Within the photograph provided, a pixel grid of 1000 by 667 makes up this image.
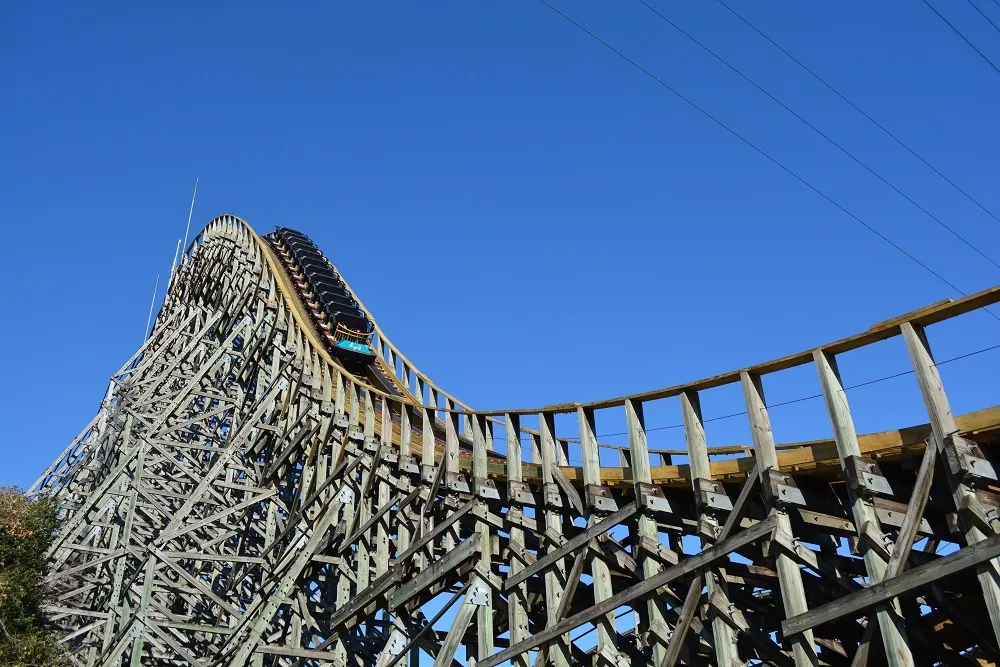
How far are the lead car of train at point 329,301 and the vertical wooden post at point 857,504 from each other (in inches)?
630

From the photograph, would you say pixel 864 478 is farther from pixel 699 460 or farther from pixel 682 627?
pixel 682 627

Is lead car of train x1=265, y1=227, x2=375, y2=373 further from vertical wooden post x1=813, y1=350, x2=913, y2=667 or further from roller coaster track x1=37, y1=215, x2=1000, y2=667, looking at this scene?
vertical wooden post x1=813, y1=350, x2=913, y2=667

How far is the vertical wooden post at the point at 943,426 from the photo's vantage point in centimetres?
543

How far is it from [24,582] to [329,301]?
39.7 ft

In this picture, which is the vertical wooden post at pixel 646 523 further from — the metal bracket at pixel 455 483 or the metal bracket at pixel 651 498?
the metal bracket at pixel 455 483

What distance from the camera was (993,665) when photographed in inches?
328

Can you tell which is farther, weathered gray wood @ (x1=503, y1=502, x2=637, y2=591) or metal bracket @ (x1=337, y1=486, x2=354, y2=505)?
metal bracket @ (x1=337, y1=486, x2=354, y2=505)

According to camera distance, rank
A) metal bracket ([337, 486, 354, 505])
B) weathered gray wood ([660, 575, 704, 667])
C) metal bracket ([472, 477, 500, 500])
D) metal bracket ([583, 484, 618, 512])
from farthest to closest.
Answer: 1. metal bracket ([337, 486, 354, 505])
2. metal bracket ([472, 477, 500, 500])
3. metal bracket ([583, 484, 618, 512])
4. weathered gray wood ([660, 575, 704, 667])

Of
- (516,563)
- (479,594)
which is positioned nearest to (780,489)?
(516,563)

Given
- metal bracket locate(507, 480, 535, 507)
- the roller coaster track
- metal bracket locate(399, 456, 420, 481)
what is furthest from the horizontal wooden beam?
metal bracket locate(399, 456, 420, 481)

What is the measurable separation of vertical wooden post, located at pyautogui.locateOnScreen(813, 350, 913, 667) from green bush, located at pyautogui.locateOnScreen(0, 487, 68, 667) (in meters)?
9.71

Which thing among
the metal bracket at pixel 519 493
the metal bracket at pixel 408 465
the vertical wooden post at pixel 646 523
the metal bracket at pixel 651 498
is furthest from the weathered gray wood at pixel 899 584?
the metal bracket at pixel 408 465

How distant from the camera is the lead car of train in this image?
22.0m

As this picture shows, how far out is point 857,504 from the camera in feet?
21.0
